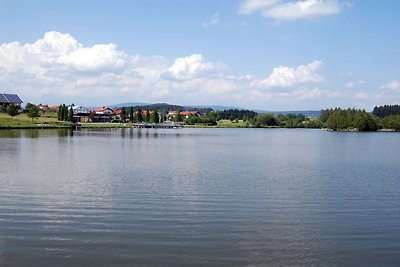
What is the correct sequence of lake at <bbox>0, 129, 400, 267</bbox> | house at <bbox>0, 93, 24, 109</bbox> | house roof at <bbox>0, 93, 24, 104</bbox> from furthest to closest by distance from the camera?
house roof at <bbox>0, 93, 24, 104</bbox> → house at <bbox>0, 93, 24, 109</bbox> → lake at <bbox>0, 129, 400, 267</bbox>

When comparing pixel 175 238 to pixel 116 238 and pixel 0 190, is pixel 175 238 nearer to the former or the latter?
pixel 116 238

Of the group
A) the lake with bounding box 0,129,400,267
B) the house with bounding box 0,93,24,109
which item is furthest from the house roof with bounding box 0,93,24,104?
the lake with bounding box 0,129,400,267

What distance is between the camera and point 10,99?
174 meters

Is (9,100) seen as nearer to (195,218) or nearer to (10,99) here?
(10,99)

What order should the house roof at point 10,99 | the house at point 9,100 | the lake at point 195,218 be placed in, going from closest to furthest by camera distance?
the lake at point 195,218, the house at point 9,100, the house roof at point 10,99

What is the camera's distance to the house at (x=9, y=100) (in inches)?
6693

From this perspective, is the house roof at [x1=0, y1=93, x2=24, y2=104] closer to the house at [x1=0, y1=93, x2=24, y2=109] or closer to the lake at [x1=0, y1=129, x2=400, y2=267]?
the house at [x1=0, y1=93, x2=24, y2=109]

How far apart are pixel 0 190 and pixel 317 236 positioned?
53.1ft

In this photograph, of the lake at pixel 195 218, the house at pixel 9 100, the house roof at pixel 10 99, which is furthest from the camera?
the house roof at pixel 10 99

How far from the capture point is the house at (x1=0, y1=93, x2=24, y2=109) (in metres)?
170

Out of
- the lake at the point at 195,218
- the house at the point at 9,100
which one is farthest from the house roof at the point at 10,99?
the lake at the point at 195,218

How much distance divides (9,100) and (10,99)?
1.59m

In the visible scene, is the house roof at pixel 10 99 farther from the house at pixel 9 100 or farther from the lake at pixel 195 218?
the lake at pixel 195 218

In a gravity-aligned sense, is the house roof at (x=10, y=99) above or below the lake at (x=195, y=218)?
above
